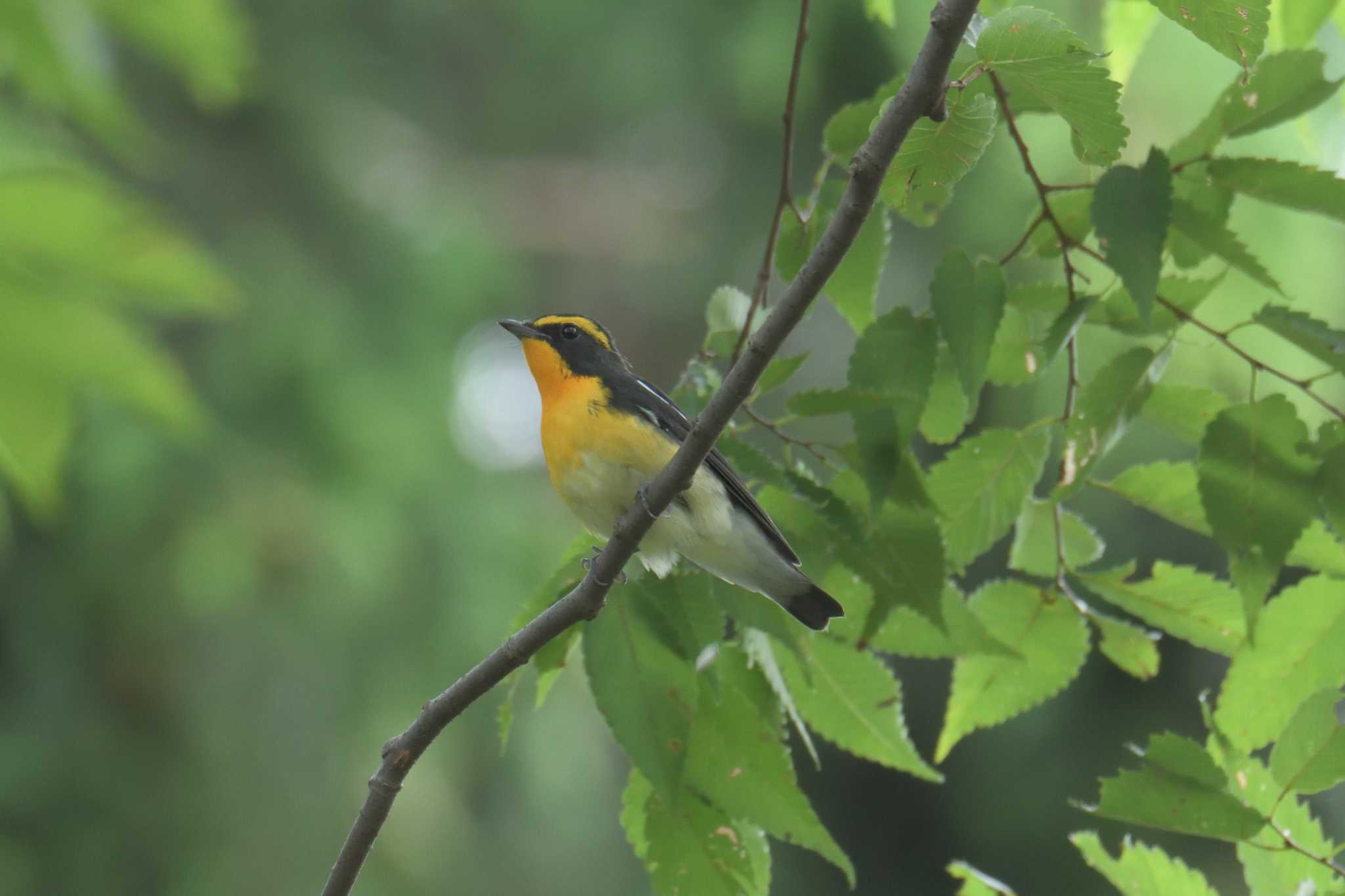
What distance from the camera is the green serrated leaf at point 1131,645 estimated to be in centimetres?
250

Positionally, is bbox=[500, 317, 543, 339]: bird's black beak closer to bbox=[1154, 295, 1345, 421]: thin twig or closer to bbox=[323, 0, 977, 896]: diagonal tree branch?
bbox=[323, 0, 977, 896]: diagonal tree branch

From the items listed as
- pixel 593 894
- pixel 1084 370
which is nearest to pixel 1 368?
pixel 1084 370

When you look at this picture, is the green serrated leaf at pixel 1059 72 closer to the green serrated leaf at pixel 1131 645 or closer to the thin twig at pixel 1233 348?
the thin twig at pixel 1233 348

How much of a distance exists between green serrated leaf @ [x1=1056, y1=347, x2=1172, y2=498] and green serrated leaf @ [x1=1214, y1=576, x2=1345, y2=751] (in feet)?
1.39

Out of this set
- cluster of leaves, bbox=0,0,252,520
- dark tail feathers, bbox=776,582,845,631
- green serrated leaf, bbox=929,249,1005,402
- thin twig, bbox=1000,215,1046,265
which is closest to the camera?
cluster of leaves, bbox=0,0,252,520

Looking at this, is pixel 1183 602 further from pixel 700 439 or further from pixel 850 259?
pixel 700 439

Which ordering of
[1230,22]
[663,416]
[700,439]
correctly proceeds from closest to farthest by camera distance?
1. [1230,22]
2. [700,439]
3. [663,416]

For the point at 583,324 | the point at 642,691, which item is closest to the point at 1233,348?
the point at 642,691

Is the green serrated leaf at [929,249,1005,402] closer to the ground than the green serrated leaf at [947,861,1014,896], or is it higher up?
higher up

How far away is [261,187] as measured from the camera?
31.6ft

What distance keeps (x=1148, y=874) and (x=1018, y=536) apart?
0.65 m

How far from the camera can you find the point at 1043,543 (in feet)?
8.11

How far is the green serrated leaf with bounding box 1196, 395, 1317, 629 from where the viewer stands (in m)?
2.06

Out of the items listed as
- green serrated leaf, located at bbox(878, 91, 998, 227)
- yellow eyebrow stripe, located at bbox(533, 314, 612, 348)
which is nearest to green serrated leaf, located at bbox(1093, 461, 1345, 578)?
green serrated leaf, located at bbox(878, 91, 998, 227)
